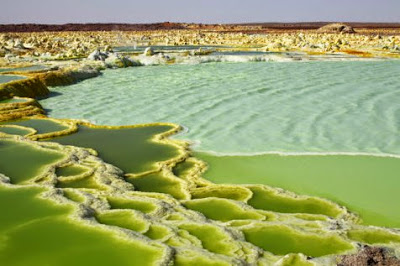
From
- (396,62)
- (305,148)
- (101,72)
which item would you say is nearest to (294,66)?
(396,62)

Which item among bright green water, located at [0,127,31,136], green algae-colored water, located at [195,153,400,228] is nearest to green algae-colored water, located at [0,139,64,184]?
bright green water, located at [0,127,31,136]

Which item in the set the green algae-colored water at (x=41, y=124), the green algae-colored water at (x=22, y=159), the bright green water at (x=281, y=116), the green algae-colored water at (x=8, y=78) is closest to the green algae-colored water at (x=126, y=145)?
the green algae-colored water at (x=41, y=124)

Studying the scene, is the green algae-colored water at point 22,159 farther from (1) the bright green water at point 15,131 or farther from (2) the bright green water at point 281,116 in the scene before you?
(2) the bright green water at point 281,116

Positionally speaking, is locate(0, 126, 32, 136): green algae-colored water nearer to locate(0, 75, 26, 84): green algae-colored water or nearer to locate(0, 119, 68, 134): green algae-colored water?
locate(0, 119, 68, 134): green algae-colored water

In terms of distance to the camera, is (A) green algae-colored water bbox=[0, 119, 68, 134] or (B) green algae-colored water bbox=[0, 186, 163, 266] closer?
(B) green algae-colored water bbox=[0, 186, 163, 266]

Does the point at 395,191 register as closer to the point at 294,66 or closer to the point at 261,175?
the point at 261,175

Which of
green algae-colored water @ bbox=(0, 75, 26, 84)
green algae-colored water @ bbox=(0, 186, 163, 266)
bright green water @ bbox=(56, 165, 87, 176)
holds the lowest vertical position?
bright green water @ bbox=(56, 165, 87, 176)
